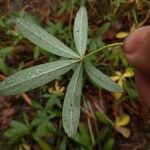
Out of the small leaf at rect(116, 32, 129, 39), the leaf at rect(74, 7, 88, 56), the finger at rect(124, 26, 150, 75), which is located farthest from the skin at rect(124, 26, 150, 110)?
the small leaf at rect(116, 32, 129, 39)

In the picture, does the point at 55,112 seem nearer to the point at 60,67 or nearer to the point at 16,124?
the point at 16,124

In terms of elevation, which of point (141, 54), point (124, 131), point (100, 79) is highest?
point (141, 54)

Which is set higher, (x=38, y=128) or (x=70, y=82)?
(x=70, y=82)

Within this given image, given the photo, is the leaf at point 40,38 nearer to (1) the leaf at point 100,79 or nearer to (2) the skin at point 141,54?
(1) the leaf at point 100,79

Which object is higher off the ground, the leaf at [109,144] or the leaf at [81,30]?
the leaf at [81,30]

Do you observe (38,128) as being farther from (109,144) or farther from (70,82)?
(70,82)

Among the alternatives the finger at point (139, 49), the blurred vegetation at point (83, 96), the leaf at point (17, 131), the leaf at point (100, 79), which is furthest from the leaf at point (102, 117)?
the finger at point (139, 49)

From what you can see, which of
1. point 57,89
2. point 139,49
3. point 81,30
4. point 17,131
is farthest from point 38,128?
point 139,49
